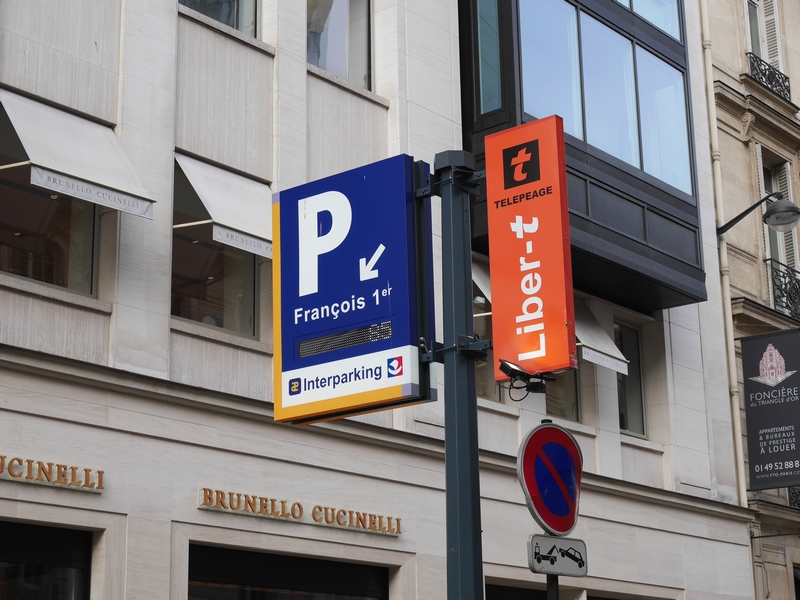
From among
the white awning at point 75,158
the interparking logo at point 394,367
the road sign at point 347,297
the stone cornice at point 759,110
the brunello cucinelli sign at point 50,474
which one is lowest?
the brunello cucinelli sign at point 50,474

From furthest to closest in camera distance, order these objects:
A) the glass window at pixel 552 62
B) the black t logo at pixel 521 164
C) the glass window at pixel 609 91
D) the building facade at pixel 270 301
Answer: the glass window at pixel 609 91, the glass window at pixel 552 62, the building facade at pixel 270 301, the black t logo at pixel 521 164

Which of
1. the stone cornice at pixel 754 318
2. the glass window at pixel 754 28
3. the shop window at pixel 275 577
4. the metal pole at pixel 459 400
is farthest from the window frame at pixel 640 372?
the metal pole at pixel 459 400

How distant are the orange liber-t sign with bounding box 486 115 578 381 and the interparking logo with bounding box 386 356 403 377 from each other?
3.64ft

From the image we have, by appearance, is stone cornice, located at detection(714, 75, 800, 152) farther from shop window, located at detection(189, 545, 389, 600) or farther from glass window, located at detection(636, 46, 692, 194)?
shop window, located at detection(189, 545, 389, 600)

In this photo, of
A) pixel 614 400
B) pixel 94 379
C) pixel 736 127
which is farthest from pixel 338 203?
pixel 736 127

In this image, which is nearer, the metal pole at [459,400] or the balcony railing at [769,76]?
the metal pole at [459,400]

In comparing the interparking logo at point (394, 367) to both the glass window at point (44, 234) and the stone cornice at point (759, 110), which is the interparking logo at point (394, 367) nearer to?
the glass window at point (44, 234)

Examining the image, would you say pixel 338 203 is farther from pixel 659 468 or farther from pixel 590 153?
pixel 659 468

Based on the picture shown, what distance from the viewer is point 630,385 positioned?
19828 mm

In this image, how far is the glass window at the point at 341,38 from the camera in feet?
50.9

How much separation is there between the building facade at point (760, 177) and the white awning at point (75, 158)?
41.9ft

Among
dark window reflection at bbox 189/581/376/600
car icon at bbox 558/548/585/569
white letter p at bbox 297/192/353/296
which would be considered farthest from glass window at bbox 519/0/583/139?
car icon at bbox 558/548/585/569

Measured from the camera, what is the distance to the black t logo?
8.77m

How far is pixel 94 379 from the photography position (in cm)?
1116
